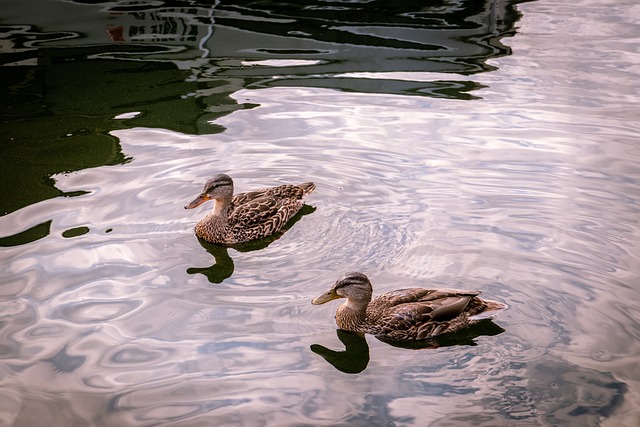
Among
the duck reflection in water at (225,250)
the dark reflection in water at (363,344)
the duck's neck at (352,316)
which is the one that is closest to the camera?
the dark reflection in water at (363,344)

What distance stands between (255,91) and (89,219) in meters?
3.34

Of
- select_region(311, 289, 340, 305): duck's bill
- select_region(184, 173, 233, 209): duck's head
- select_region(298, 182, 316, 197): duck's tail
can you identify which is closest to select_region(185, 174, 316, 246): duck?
select_region(184, 173, 233, 209): duck's head

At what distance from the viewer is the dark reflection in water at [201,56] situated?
28.4ft

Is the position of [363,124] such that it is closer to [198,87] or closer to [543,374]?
[198,87]

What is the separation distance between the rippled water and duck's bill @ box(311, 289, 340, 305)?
0.50 feet

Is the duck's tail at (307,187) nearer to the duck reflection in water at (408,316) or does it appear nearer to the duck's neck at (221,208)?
the duck's neck at (221,208)

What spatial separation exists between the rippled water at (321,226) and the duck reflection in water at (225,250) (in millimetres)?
34

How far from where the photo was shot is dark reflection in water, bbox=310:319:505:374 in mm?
4992

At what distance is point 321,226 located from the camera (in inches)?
263

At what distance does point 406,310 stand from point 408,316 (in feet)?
0.14

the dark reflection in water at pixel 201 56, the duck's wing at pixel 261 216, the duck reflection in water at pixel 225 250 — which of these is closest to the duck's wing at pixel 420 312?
the duck reflection in water at pixel 225 250

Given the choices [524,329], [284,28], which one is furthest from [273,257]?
[284,28]

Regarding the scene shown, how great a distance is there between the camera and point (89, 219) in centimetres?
661

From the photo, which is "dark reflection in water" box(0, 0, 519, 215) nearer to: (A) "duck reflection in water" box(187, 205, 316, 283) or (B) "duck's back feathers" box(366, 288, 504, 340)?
(A) "duck reflection in water" box(187, 205, 316, 283)
